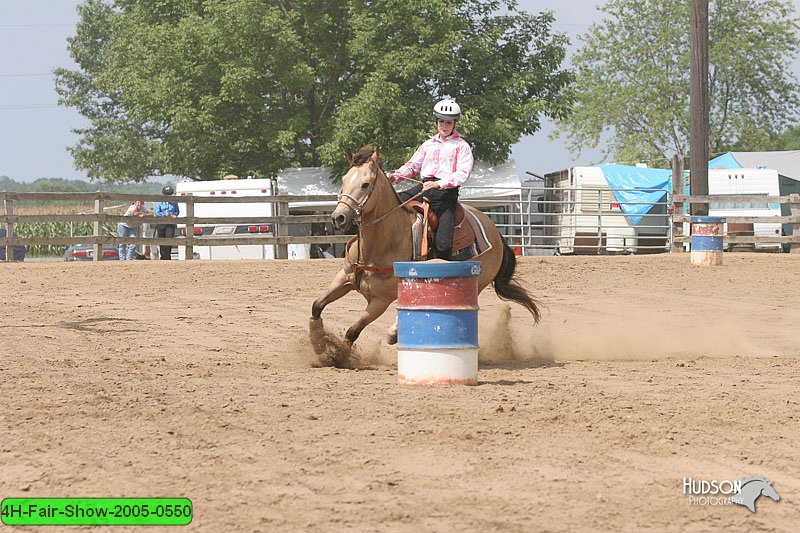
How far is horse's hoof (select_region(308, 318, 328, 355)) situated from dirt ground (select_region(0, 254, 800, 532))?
20 cm

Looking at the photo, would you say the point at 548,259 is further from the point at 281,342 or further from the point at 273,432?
the point at 273,432

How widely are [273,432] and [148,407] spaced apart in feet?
3.90

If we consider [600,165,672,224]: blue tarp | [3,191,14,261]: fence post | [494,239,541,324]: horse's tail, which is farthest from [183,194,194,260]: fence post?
[600,165,672,224]: blue tarp

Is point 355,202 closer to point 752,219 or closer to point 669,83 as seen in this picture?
point 752,219

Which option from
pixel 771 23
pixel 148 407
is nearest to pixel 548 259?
pixel 148 407

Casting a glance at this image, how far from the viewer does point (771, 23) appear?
5631cm

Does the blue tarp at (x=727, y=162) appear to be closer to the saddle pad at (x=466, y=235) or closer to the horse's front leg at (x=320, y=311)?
the saddle pad at (x=466, y=235)

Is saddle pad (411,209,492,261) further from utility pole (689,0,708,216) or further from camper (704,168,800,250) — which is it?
camper (704,168,800,250)

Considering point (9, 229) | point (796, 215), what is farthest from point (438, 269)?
point (796, 215)

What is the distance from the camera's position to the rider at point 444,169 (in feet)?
32.5

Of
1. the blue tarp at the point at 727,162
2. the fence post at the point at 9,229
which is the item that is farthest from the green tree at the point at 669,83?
the fence post at the point at 9,229

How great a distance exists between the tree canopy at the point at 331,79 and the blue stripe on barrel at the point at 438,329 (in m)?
24.3

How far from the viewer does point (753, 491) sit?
16.5ft

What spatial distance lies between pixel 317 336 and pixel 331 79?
26.6 m
